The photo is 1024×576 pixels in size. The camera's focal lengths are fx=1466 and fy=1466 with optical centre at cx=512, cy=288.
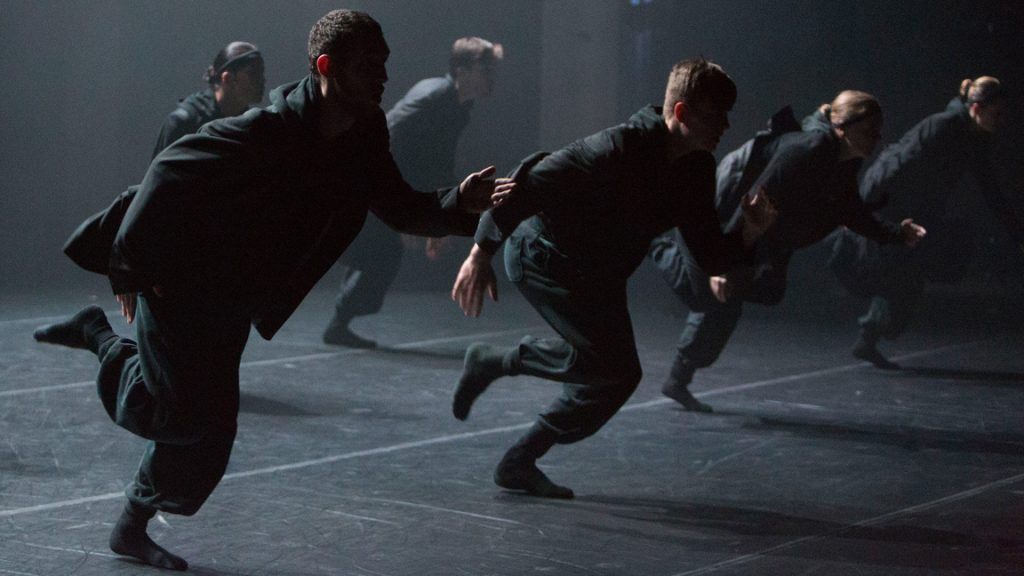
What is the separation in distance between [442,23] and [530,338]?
7.33 metres

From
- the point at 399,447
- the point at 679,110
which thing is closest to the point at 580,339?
the point at 679,110

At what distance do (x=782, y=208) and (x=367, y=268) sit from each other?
2.94m

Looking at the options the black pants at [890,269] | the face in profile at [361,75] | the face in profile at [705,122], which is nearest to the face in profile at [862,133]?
the black pants at [890,269]

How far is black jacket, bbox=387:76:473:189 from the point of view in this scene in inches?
337

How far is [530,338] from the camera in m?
5.11

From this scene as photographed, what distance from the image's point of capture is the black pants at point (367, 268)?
28.2 feet

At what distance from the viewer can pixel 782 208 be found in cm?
657

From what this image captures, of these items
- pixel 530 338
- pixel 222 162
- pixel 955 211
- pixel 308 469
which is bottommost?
pixel 955 211

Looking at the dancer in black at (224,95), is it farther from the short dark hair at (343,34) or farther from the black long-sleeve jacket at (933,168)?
the black long-sleeve jacket at (933,168)

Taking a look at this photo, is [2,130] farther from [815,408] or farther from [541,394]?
[815,408]

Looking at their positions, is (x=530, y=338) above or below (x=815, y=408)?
above

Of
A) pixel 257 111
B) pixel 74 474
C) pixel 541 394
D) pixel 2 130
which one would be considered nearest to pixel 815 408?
pixel 541 394

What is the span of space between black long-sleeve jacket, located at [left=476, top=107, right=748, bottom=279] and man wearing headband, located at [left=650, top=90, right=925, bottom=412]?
60.1 inches

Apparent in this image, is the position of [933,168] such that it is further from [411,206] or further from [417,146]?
[411,206]
